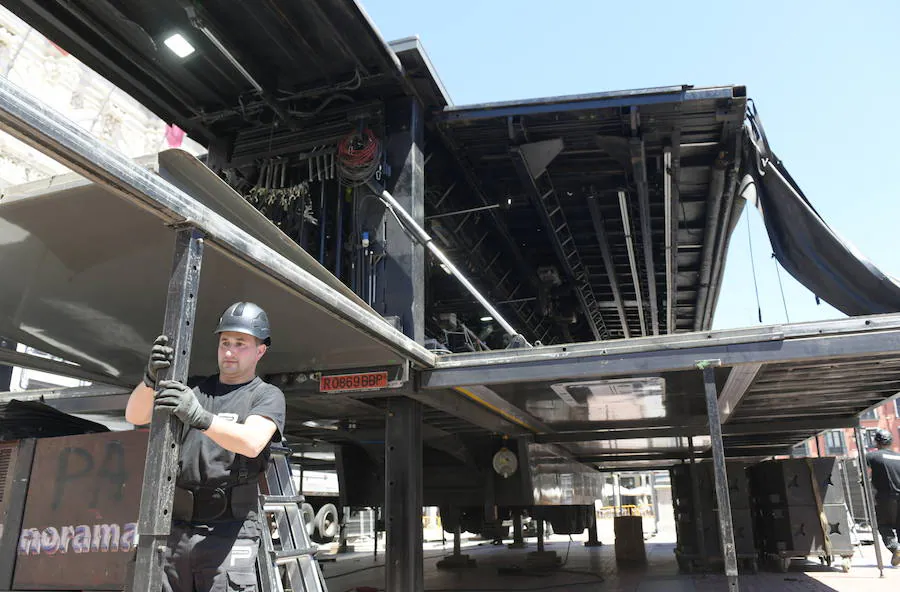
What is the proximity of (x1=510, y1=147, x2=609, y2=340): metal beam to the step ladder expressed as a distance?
15.9ft

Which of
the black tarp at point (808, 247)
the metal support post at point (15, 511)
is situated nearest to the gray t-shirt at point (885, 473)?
the black tarp at point (808, 247)

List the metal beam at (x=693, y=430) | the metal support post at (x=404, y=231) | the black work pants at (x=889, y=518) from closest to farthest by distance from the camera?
the metal support post at (x=404, y=231) < the black work pants at (x=889, y=518) < the metal beam at (x=693, y=430)

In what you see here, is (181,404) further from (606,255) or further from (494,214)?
(606,255)

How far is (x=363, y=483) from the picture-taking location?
10.5 m

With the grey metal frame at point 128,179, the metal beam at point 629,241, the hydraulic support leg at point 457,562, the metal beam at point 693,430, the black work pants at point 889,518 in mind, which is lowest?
the hydraulic support leg at point 457,562

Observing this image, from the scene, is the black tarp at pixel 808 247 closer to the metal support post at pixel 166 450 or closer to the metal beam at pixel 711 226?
the metal beam at pixel 711 226

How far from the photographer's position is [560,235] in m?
10.7

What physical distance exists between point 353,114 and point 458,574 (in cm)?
857

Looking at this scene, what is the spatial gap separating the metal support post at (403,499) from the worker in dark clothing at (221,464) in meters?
3.43

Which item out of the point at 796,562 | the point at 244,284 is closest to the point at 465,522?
the point at 796,562

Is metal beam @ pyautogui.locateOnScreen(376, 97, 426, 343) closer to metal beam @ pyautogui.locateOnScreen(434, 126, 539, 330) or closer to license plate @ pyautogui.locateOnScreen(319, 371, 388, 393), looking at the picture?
metal beam @ pyautogui.locateOnScreen(434, 126, 539, 330)

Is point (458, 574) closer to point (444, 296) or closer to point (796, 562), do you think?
point (444, 296)

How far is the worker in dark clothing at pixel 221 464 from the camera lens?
281cm

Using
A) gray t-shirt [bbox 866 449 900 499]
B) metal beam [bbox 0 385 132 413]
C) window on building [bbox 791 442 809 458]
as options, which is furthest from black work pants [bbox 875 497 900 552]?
metal beam [bbox 0 385 132 413]
